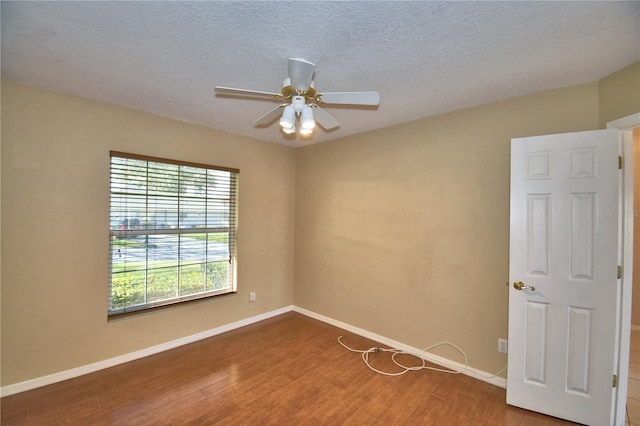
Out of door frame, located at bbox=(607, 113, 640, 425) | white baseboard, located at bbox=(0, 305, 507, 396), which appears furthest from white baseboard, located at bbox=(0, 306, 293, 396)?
door frame, located at bbox=(607, 113, 640, 425)

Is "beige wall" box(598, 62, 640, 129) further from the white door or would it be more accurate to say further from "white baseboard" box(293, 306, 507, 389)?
"white baseboard" box(293, 306, 507, 389)

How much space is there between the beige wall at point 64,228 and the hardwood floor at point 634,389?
3.97m

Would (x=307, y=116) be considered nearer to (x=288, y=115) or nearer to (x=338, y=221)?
(x=288, y=115)

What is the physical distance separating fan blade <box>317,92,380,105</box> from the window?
2.07 m

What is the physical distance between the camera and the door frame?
1917 millimetres

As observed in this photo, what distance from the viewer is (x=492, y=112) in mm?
2559

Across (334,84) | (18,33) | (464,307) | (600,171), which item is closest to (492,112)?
(600,171)

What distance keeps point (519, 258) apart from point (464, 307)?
75 centimetres

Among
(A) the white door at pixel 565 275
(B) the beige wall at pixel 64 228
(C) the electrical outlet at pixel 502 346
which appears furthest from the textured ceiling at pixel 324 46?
(C) the electrical outlet at pixel 502 346

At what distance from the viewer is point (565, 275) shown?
6.75ft

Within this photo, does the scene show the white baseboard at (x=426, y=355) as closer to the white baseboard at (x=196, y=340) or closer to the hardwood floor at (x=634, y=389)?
the white baseboard at (x=196, y=340)

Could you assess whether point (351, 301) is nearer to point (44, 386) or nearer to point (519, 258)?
point (519, 258)

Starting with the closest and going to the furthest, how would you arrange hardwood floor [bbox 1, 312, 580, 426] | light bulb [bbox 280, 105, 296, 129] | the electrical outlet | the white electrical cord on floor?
light bulb [bbox 280, 105, 296, 129] → hardwood floor [bbox 1, 312, 580, 426] → the electrical outlet → the white electrical cord on floor

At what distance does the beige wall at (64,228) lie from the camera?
2244mm
